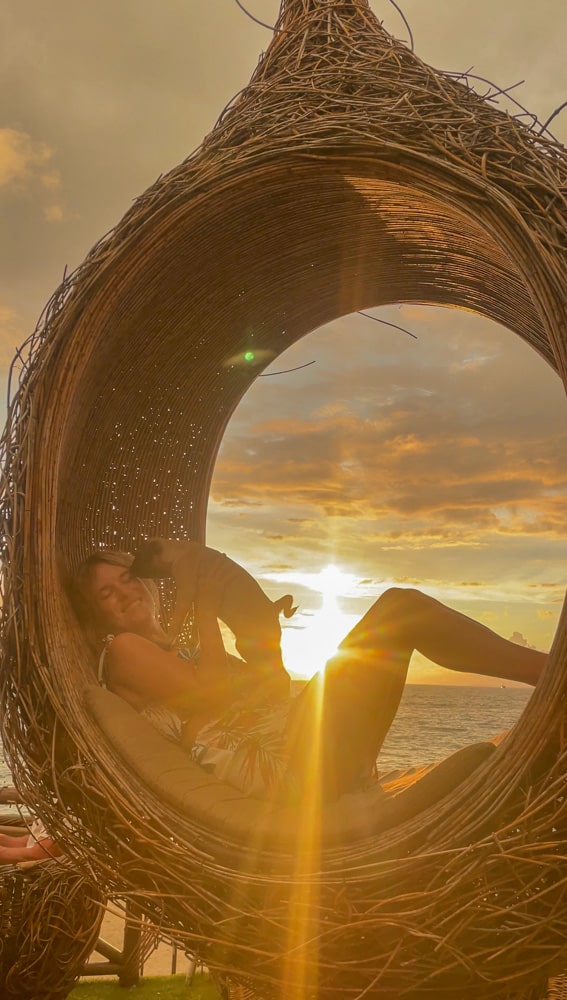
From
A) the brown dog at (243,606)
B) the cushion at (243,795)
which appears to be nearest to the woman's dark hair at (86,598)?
the brown dog at (243,606)

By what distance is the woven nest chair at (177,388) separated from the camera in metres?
1.20

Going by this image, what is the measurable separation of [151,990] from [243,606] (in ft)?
5.38

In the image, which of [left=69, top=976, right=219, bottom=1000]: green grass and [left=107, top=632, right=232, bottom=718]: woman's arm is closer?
[left=107, top=632, right=232, bottom=718]: woman's arm

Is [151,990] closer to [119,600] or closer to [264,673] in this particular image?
[264,673]

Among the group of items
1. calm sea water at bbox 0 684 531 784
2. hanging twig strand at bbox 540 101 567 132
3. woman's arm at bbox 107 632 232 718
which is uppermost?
hanging twig strand at bbox 540 101 567 132

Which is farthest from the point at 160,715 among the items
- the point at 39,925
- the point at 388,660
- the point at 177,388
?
the point at 177,388

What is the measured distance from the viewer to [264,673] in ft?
6.62

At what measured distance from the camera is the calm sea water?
50.3 feet

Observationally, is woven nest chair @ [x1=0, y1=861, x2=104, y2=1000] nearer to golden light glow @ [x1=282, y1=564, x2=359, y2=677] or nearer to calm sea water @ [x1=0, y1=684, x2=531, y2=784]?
golden light glow @ [x1=282, y1=564, x2=359, y2=677]

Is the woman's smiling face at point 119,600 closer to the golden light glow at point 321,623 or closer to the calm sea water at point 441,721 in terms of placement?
the golden light glow at point 321,623

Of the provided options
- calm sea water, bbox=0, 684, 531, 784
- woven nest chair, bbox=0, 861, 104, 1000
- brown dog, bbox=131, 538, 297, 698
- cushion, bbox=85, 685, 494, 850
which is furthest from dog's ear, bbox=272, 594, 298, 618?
calm sea water, bbox=0, 684, 531, 784

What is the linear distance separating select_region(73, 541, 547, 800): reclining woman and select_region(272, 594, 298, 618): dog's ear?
0.02 m

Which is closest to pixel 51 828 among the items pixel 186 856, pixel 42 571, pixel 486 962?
pixel 186 856

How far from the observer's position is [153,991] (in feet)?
8.90
